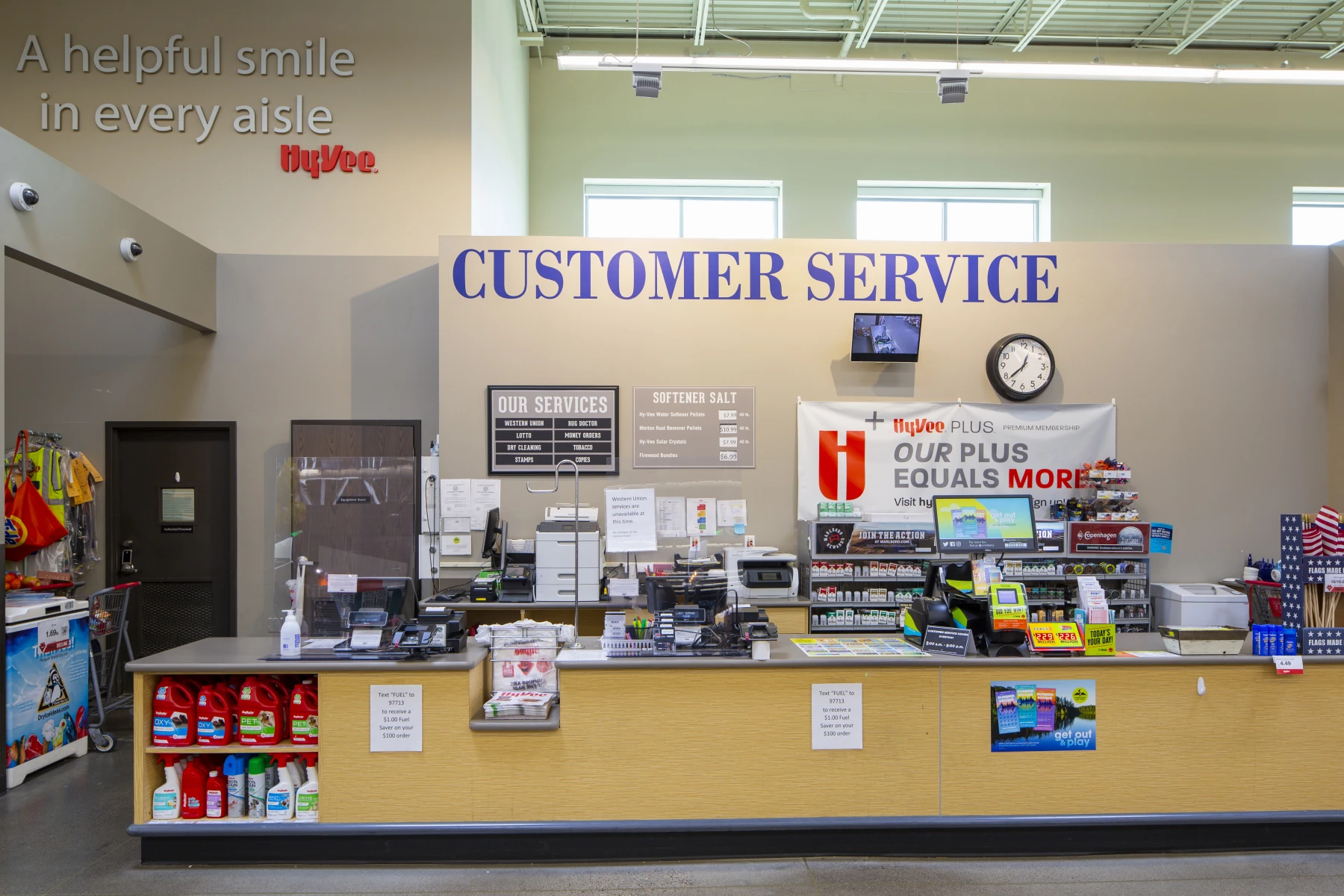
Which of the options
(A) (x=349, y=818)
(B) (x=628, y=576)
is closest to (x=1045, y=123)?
(B) (x=628, y=576)

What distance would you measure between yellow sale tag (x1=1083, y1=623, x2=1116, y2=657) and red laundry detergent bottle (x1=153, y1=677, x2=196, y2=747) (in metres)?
3.73

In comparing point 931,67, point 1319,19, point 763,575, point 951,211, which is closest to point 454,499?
point 763,575

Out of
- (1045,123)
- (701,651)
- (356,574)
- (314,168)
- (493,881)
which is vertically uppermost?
(1045,123)

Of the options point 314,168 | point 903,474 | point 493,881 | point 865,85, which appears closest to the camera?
point 493,881

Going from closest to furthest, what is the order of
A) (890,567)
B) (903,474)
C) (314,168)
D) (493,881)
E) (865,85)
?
(493,881) < (890,567) < (903,474) < (314,168) < (865,85)

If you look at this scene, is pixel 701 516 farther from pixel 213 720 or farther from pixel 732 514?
pixel 213 720

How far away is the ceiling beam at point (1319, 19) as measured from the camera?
7.96 m

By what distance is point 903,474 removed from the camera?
6.07 meters

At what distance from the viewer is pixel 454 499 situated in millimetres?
5859

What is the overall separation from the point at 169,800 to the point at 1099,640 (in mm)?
3871

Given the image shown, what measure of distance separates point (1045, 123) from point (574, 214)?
16.7 feet

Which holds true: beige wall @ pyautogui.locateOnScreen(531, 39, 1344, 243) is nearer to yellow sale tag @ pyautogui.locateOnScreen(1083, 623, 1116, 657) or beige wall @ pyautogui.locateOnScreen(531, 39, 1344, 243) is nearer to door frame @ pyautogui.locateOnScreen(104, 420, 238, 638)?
door frame @ pyautogui.locateOnScreen(104, 420, 238, 638)

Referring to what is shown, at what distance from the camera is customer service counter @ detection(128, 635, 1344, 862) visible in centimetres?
333

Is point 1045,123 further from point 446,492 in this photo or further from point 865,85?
point 446,492
